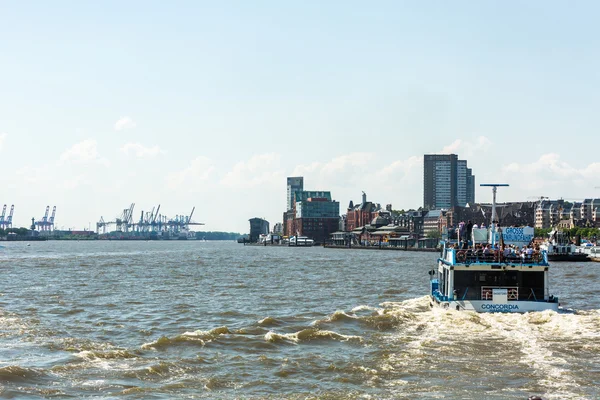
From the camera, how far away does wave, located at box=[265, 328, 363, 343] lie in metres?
37.6

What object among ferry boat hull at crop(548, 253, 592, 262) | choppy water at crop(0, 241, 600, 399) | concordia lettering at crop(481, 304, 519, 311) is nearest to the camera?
choppy water at crop(0, 241, 600, 399)

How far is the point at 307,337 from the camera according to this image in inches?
1508

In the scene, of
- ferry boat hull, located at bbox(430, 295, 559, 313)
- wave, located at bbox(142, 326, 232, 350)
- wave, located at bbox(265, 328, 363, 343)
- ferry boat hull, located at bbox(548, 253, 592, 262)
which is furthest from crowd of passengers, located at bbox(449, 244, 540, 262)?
ferry boat hull, located at bbox(548, 253, 592, 262)

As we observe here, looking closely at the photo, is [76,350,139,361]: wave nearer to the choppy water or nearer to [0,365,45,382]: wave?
the choppy water

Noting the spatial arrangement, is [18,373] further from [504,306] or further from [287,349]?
[504,306]

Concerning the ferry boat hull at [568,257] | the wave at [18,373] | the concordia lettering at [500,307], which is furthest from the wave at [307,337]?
the ferry boat hull at [568,257]

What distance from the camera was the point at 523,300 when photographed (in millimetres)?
42250

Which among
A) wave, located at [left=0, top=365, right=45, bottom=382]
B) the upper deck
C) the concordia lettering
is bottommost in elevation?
wave, located at [left=0, top=365, right=45, bottom=382]

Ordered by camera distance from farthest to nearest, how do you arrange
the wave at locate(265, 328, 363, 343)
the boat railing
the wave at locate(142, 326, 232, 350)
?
the boat railing < the wave at locate(265, 328, 363, 343) < the wave at locate(142, 326, 232, 350)

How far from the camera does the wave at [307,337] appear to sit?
3759 centimetres

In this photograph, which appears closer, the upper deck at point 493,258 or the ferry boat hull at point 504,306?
the ferry boat hull at point 504,306

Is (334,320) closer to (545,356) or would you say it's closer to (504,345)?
(504,345)

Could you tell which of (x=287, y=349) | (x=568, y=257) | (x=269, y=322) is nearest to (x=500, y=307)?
(x=269, y=322)

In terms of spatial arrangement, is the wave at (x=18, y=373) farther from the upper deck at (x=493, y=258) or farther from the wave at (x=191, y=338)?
the upper deck at (x=493, y=258)
